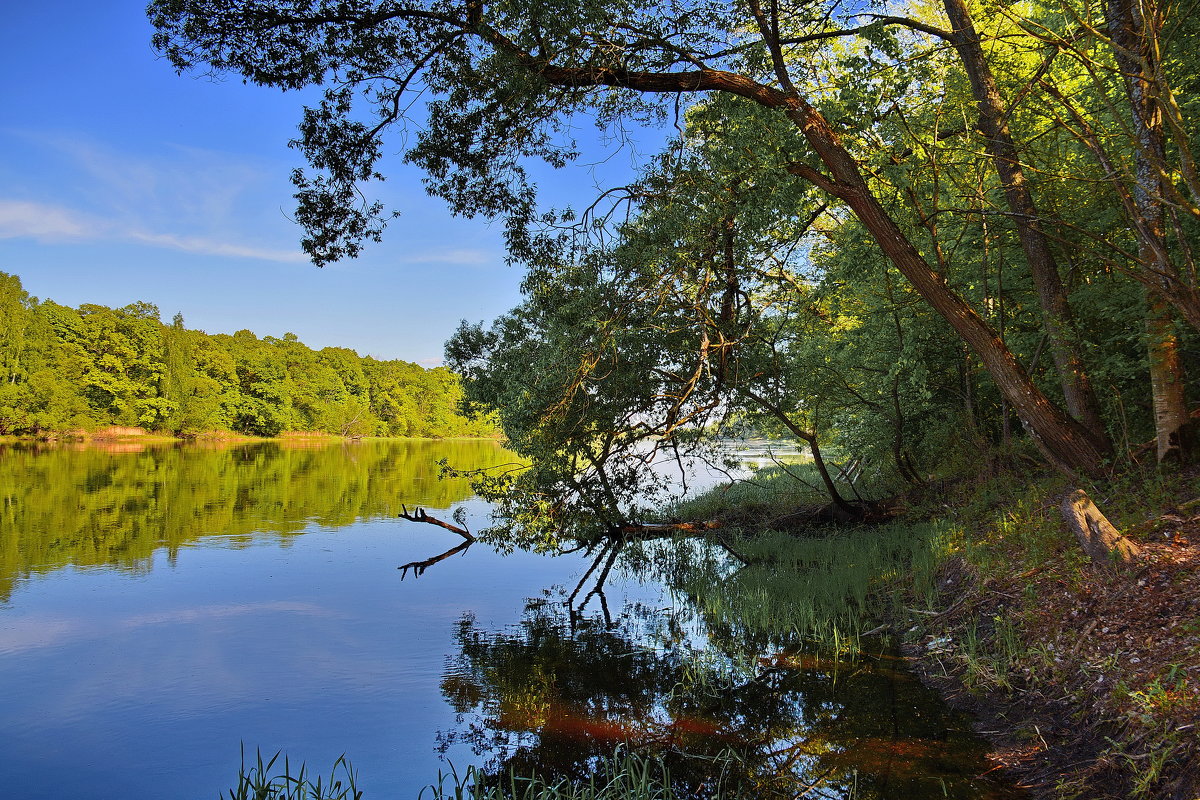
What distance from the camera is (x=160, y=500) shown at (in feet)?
80.5

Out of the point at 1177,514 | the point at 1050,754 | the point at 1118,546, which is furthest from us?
the point at 1177,514

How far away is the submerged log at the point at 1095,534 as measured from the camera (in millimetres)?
6207

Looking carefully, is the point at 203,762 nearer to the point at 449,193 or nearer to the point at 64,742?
the point at 64,742

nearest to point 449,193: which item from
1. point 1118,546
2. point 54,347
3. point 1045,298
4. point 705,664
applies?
point 705,664

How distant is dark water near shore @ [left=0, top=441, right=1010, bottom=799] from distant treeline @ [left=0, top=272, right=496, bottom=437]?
20.9 meters

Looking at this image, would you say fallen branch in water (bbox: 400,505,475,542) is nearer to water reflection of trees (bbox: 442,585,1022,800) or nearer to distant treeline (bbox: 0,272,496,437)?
water reflection of trees (bbox: 442,585,1022,800)

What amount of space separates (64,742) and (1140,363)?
12.5 m

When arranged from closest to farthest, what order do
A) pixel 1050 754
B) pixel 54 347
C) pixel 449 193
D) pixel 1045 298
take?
pixel 1050 754
pixel 1045 298
pixel 449 193
pixel 54 347

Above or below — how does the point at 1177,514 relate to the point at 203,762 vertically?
above

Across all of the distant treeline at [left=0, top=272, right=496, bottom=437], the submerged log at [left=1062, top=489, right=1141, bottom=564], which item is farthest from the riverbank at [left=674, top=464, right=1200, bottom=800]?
the distant treeline at [left=0, top=272, right=496, bottom=437]

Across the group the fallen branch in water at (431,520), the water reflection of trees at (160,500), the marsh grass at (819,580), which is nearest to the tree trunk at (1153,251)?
the marsh grass at (819,580)

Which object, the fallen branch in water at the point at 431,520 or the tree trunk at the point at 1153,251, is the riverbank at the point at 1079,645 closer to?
the tree trunk at the point at 1153,251

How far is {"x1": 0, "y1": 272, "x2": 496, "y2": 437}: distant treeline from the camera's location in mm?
55625

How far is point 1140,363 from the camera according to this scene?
8297 millimetres
